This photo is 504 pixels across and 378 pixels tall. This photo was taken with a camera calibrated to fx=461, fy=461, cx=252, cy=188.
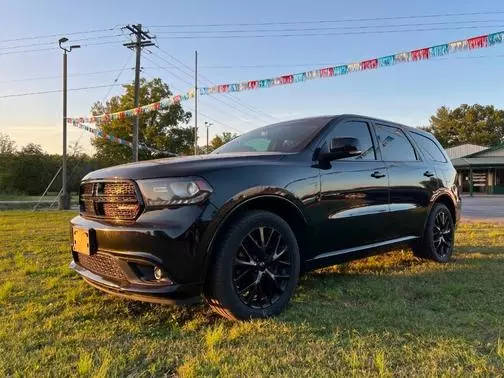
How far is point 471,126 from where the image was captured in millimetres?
64688

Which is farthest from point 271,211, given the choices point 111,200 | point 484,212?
point 484,212

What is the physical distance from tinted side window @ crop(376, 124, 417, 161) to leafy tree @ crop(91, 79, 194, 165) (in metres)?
33.9

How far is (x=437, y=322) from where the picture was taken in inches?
129

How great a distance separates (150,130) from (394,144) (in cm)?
3634

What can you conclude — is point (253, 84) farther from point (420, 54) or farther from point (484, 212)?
point (484, 212)

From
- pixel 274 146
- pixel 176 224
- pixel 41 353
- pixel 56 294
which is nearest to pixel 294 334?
pixel 176 224

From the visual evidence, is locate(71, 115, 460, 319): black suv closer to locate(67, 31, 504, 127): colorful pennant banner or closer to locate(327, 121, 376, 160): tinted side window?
locate(327, 121, 376, 160): tinted side window

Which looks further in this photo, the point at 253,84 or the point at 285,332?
the point at 253,84

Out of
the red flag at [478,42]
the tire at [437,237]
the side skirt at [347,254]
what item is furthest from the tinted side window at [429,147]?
the red flag at [478,42]

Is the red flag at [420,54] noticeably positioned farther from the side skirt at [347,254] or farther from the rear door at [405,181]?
the side skirt at [347,254]

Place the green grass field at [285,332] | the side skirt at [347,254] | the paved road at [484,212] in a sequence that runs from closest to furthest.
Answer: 1. the green grass field at [285,332]
2. the side skirt at [347,254]
3. the paved road at [484,212]

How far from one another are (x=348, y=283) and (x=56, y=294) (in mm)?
2693

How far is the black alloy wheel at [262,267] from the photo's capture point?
325 cm

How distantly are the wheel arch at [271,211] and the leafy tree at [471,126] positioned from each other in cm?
6503
